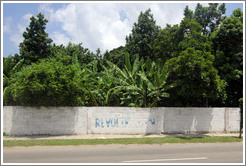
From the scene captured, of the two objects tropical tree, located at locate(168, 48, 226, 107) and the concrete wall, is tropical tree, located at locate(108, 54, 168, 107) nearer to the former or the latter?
tropical tree, located at locate(168, 48, 226, 107)

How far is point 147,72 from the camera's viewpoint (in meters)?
16.8

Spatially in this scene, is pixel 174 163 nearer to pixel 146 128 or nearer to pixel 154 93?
pixel 146 128

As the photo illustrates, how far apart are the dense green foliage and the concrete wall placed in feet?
2.38

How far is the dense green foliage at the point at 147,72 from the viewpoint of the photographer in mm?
12977

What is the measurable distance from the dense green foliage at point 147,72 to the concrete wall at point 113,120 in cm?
72

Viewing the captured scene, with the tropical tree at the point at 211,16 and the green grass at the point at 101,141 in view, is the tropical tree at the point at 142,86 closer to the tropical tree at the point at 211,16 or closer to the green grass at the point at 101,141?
the green grass at the point at 101,141

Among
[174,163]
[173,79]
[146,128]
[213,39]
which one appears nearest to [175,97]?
[173,79]

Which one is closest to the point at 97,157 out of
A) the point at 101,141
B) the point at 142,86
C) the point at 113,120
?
the point at 101,141

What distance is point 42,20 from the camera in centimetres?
2238

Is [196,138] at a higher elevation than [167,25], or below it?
below

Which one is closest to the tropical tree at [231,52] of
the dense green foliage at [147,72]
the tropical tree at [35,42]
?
the dense green foliage at [147,72]

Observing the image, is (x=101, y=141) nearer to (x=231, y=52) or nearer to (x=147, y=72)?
(x=147, y=72)

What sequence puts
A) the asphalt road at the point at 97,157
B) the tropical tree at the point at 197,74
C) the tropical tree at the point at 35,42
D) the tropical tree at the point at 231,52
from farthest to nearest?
1. the tropical tree at the point at 35,42
2. the tropical tree at the point at 231,52
3. the tropical tree at the point at 197,74
4. the asphalt road at the point at 97,157

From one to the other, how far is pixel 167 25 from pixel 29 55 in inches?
566
